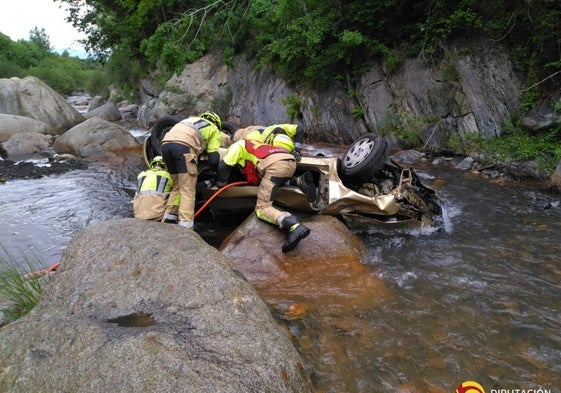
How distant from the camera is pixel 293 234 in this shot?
4.31 meters

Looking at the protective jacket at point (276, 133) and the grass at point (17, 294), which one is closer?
the grass at point (17, 294)

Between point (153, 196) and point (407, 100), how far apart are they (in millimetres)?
7742

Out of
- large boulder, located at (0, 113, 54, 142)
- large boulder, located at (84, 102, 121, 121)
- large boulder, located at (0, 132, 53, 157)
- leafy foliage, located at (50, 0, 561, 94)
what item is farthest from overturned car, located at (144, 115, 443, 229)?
large boulder, located at (84, 102, 121, 121)

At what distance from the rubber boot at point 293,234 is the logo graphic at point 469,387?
2.06m

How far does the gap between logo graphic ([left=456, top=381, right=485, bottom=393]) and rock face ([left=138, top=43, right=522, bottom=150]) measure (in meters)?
7.63

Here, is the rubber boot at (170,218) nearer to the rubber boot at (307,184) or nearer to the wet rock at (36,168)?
the rubber boot at (307,184)

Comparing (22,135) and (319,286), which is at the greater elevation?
(22,135)

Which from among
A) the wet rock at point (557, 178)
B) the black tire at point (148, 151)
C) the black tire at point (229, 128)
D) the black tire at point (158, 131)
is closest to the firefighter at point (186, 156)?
the black tire at point (158, 131)

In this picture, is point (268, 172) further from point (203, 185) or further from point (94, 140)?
point (94, 140)

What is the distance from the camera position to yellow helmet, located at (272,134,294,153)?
200 inches

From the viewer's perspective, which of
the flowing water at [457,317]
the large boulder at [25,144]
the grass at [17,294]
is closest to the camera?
the flowing water at [457,317]

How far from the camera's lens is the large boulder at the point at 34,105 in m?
16.8

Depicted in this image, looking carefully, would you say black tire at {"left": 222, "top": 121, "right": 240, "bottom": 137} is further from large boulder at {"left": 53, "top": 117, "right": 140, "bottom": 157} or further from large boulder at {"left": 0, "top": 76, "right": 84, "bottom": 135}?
large boulder at {"left": 0, "top": 76, "right": 84, "bottom": 135}

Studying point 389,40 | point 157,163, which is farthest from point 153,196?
point 389,40
